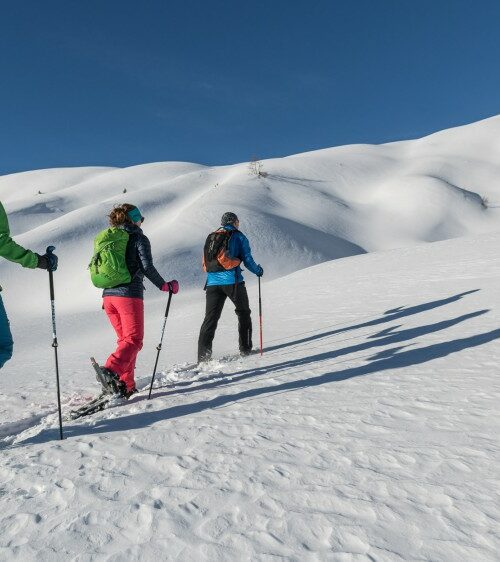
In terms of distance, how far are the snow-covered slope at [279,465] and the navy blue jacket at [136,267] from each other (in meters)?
1.11

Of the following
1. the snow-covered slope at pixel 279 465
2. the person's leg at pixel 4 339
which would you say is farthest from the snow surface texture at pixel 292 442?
the person's leg at pixel 4 339

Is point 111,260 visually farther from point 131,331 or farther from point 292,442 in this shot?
point 292,442

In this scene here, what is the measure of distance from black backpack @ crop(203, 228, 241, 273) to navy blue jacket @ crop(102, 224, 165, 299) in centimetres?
161

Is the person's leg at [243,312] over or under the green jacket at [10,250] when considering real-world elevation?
under

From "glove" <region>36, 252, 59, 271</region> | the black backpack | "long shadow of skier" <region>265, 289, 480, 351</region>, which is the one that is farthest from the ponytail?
"long shadow of skier" <region>265, 289, 480, 351</region>

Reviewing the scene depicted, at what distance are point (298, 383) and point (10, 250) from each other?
2879 millimetres

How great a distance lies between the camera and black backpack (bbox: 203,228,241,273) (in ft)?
19.6

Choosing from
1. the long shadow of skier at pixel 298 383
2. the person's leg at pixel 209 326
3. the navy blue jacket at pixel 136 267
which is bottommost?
the long shadow of skier at pixel 298 383

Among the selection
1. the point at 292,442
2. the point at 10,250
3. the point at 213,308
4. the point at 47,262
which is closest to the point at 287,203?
the point at 213,308

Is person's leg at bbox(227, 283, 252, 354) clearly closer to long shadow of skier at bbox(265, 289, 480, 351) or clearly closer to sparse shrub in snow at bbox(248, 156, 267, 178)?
long shadow of skier at bbox(265, 289, 480, 351)

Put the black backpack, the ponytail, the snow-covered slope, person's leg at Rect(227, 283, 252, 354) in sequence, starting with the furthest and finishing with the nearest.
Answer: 1. person's leg at Rect(227, 283, 252, 354)
2. the black backpack
3. the ponytail
4. the snow-covered slope

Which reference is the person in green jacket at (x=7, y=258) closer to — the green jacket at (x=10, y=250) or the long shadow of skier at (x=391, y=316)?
the green jacket at (x=10, y=250)

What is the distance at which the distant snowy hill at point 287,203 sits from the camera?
2344 cm

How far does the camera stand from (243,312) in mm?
6230
